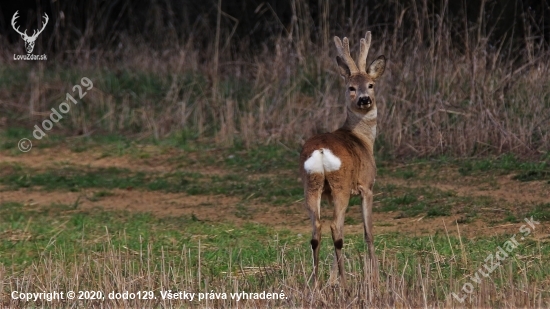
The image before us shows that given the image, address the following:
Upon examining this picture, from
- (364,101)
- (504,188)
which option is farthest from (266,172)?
(364,101)

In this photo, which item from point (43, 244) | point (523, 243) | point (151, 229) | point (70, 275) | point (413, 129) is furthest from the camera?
point (413, 129)

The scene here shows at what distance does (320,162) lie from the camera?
22.8ft

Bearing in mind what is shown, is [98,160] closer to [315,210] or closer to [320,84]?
[320,84]

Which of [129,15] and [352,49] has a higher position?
[129,15]

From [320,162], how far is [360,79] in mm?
1372

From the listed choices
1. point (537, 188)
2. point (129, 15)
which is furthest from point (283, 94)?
point (129, 15)

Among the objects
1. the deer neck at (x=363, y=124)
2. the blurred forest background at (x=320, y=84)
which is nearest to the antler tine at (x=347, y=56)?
the deer neck at (x=363, y=124)

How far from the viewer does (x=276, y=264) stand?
769cm

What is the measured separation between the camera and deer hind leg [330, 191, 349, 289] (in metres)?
6.86

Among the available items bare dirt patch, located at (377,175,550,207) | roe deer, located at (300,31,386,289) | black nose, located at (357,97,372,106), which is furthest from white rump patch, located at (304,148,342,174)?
bare dirt patch, located at (377,175,550,207)

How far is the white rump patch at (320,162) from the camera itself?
273 inches

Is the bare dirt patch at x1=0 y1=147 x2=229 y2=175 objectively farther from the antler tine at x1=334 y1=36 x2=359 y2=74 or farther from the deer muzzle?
the deer muzzle

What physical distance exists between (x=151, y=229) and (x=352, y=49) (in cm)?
504

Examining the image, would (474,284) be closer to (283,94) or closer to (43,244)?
(43,244)
